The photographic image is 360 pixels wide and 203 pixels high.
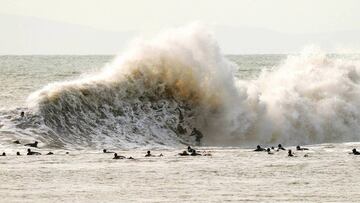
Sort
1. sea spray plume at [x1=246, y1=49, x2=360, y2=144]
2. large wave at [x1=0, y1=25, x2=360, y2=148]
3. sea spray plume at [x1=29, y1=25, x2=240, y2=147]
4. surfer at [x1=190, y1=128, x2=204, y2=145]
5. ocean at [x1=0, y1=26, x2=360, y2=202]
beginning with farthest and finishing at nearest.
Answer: sea spray plume at [x1=246, y1=49, x2=360, y2=144] → surfer at [x1=190, y1=128, x2=204, y2=145] → large wave at [x1=0, y1=25, x2=360, y2=148] → sea spray plume at [x1=29, y1=25, x2=240, y2=147] → ocean at [x1=0, y1=26, x2=360, y2=202]

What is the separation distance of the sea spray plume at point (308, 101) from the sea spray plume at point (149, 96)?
1897 millimetres

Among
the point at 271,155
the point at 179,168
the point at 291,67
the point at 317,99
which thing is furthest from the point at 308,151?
the point at 291,67

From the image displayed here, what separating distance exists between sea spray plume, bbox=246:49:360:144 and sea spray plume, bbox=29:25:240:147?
6.22 ft

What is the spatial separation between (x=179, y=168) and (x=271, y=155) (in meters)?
4.56

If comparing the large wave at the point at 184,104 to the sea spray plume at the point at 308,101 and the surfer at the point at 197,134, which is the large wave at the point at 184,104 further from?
the surfer at the point at 197,134

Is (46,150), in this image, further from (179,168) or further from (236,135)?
(236,135)

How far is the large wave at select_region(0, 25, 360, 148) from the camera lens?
30938 mm

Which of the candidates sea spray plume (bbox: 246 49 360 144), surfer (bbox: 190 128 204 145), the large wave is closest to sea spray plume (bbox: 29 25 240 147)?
the large wave

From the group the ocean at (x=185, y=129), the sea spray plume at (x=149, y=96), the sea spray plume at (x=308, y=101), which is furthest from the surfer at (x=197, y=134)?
the sea spray plume at (x=308, y=101)

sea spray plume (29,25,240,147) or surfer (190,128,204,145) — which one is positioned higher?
sea spray plume (29,25,240,147)

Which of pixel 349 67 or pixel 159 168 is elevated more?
pixel 349 67

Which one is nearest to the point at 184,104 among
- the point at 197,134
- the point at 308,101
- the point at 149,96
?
the point at 149,96

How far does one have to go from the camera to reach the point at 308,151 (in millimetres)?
25969

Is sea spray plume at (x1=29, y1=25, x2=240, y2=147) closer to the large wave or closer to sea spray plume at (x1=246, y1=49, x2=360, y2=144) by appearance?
the large wave
